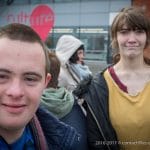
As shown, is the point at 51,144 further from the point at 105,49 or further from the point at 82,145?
the point at 105,49

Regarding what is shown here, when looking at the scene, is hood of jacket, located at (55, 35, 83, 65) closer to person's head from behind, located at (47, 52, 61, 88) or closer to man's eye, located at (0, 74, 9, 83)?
person's head from behind, located at (47, 52, 61, 88)

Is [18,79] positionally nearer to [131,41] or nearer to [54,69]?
[131,41]

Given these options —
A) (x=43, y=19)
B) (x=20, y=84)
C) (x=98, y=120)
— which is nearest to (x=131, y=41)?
(x=98, y=120)

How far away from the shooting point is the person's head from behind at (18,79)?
1.52 meters

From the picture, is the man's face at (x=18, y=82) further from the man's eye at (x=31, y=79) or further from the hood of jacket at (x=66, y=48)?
the hood of jacket at (x=66, y=48)

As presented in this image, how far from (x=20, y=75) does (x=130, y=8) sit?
1383 millimetres

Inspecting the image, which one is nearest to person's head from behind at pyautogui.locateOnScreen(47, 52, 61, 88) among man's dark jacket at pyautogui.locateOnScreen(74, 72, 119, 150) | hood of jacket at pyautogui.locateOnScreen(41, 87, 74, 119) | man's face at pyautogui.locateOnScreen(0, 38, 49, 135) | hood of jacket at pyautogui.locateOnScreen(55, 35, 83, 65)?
hood of jacket at pyautogui.locateOnScreen(41, 87, 74, 119)

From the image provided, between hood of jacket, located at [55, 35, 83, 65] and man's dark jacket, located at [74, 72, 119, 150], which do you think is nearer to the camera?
man's dark jacket, located at [74, 72, 119, 150]

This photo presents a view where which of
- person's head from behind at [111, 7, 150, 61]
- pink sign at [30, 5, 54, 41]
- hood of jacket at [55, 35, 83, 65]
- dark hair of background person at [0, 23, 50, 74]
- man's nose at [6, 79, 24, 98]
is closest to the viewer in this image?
man's nose at [6, 79, 24, 98]

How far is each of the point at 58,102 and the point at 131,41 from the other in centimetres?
61

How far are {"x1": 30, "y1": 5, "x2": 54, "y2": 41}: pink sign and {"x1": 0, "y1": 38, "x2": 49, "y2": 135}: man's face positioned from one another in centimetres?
1678

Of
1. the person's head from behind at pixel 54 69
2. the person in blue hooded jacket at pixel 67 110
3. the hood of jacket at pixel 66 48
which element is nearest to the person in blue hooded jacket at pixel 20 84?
the person in blue hooded jacket at pixel 67 110

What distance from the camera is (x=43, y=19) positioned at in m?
19.0

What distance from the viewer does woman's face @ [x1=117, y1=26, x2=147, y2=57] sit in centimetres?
263
